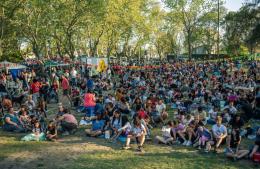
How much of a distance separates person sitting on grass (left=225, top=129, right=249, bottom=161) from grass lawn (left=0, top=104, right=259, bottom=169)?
19 centimetres

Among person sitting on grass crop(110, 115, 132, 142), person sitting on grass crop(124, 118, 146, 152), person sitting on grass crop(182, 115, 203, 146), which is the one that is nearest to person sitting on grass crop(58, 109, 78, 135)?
person sitting on grass crop(110, 115, 132, 142)

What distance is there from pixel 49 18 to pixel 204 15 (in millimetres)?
34137

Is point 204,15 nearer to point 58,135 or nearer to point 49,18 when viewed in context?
point 49,18

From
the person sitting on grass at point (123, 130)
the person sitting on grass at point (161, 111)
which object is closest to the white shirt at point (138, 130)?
the person sitting on grass at point (123, 130)

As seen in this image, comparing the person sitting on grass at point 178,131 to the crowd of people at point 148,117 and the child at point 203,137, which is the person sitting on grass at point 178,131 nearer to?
the crowd of people at point 148,117

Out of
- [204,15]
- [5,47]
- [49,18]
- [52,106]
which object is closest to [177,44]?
[204,15]

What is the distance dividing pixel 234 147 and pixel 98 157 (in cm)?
420

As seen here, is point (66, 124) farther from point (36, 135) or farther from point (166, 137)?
point (166, 137)

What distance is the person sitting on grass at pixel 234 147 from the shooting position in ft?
35.1

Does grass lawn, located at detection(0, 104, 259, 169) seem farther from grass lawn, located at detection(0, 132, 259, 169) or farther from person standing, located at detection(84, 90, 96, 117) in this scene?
person standing, located at detection(84, 90, 96, 117)

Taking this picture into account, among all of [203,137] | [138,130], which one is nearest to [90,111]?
[138,130]

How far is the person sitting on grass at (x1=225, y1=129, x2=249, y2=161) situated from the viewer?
10.7m

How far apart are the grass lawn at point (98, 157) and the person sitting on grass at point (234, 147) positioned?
0.19m

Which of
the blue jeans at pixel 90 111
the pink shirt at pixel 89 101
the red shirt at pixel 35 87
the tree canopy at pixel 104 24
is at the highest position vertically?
the tree canopy at pixel 104 24
